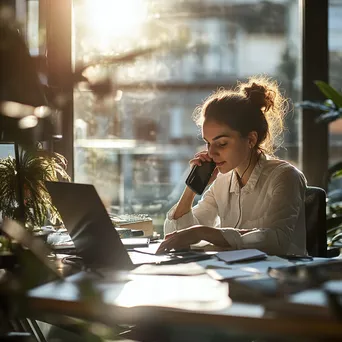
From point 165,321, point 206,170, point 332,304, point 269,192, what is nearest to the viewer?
point 332,304

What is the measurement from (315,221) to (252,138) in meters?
0.40

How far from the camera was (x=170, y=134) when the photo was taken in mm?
3596

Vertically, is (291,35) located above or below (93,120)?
above

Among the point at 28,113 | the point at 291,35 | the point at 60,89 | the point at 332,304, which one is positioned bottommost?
the point at 332,304

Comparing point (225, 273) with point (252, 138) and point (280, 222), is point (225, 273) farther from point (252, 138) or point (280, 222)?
point (252, 138)

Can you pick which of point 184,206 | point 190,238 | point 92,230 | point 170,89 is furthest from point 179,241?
point 170,89

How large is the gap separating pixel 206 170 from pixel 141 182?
1231mm

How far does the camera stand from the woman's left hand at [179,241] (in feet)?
5.99

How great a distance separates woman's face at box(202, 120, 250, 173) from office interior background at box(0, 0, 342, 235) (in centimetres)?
124

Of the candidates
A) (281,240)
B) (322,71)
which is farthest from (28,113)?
(322,71)

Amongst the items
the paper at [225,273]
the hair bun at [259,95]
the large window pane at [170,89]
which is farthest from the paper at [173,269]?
the large window pane at [170,89]

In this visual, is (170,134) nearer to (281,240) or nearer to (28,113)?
(281,240)

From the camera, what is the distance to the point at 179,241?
6.00 ft

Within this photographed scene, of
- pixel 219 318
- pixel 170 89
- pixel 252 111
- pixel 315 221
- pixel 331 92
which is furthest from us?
pixel 170 89
